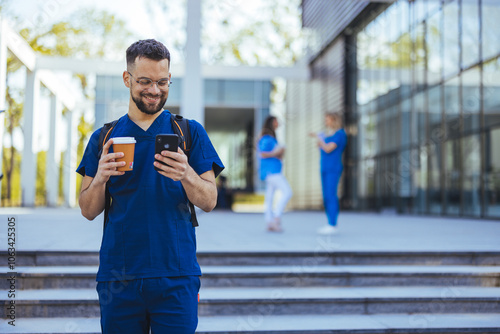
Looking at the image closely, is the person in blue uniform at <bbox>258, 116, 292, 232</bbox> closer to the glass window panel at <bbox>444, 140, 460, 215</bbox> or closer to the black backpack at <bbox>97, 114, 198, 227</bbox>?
the black backpack at <bbox>97, 114, 198, 227</bbox>

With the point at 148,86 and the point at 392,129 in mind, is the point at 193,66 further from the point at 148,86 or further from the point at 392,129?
→ the point at 148,86

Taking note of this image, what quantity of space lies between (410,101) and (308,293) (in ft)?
44.1

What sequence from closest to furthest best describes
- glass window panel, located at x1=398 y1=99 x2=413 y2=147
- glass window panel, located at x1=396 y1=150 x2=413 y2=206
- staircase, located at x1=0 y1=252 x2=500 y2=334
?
Answer: staircase, located at x1=0 y1=252 x2=500 y2=334
glass window panel, located at x1=396 y1=150 x2=413 y2=206
glass window panel, located at x1=398 y1=99 x2=413 y2=147

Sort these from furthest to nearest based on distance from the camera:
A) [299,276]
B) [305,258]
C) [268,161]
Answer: [268,161] < [305,258] < [299,276]

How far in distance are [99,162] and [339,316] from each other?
10.3ft

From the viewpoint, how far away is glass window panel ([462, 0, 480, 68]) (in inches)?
524

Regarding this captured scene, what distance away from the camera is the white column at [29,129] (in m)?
15.8

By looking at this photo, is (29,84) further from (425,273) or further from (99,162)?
(99,162)

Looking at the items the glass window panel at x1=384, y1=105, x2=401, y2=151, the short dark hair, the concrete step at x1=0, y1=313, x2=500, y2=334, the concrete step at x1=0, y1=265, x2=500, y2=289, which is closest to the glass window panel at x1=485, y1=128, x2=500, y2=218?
the glass window panel at x1=384, y1=105, x2=401, y2=151

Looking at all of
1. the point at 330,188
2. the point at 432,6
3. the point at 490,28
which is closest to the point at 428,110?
the point at 432,6

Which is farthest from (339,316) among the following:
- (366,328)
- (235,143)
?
(235,143)

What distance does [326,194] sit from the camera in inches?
293

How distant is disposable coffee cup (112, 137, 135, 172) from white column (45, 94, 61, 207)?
58.0ft

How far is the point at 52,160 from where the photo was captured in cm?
1839
